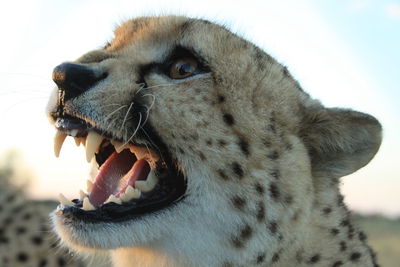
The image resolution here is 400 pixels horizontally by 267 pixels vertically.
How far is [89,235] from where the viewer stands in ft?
6.34

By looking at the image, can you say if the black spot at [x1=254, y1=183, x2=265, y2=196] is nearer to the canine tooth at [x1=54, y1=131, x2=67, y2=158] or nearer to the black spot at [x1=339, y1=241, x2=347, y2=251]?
the black spot at [x1=339, y1=241, x2=347, y2=251]

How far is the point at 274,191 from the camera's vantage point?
198cm

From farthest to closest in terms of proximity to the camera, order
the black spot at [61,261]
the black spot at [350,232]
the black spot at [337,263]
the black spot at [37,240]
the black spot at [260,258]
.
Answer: the black spot at [37,240] → the black spot at [61,261] → the black spot at [350,232] → the black spot at [337,263] → the black spot at [260,258]

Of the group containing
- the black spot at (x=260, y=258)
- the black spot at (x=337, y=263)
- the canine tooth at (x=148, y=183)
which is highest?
the canine tooth at (x=148, y=183)

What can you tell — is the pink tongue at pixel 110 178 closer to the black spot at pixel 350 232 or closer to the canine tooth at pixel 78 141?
the canine tooth at pixel 78 141

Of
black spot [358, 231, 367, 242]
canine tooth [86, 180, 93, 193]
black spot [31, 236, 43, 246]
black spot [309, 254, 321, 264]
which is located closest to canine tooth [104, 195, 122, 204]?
canine tooth [86, 180, 93, 193]

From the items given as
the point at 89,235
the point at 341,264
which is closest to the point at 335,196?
the point at 341,264

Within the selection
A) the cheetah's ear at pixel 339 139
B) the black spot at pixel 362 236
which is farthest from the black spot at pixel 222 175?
the black spot at pixel 362 236

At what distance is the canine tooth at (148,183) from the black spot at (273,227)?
15.1 inches

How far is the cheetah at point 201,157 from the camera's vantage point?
1.94 m

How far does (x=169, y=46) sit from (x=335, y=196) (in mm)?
745

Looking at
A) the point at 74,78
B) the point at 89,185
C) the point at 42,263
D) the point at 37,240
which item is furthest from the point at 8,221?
the point at 74,78

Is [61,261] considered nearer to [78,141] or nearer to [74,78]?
[78,141]

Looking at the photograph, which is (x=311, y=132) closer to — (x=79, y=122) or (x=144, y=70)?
(x=144, y=70)
